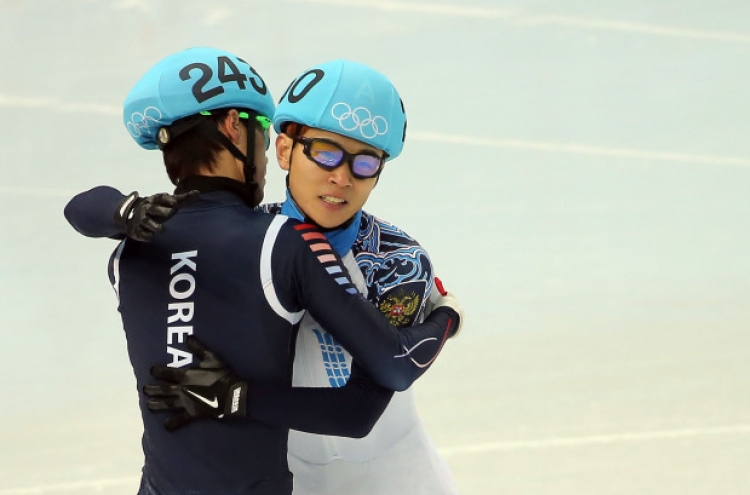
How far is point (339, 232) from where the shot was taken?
2729 mm

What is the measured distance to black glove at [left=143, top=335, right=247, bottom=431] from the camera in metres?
2.44

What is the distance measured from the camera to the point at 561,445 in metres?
5.12

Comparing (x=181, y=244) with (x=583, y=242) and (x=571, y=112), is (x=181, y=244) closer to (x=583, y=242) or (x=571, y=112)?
(x=583, y=242)

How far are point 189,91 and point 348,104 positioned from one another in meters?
0.36

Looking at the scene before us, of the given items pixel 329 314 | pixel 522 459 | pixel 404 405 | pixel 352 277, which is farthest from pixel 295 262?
pixel 522 459

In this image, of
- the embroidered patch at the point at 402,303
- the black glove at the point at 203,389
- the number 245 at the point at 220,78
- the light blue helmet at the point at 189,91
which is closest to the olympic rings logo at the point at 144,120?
the light blue helmet at the point at 189,91

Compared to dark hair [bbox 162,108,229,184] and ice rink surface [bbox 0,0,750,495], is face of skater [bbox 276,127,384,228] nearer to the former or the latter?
dark hair [bbox 162,108,229,184]

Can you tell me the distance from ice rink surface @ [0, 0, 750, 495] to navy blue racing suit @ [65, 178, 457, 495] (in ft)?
7.76

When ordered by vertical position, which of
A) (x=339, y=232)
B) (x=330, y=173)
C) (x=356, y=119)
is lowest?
(x=339, y=232)

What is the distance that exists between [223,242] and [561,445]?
3.03 metres

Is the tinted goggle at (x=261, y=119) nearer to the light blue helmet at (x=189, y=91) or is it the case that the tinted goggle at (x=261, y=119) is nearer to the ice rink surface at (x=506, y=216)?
the light blue helmet at (x=189, y=91)

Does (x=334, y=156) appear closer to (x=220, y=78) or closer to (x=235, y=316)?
(x=220, y=78)

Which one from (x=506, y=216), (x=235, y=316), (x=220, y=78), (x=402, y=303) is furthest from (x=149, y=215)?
(x=506, y=216)

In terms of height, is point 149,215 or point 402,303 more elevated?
point 149,215
